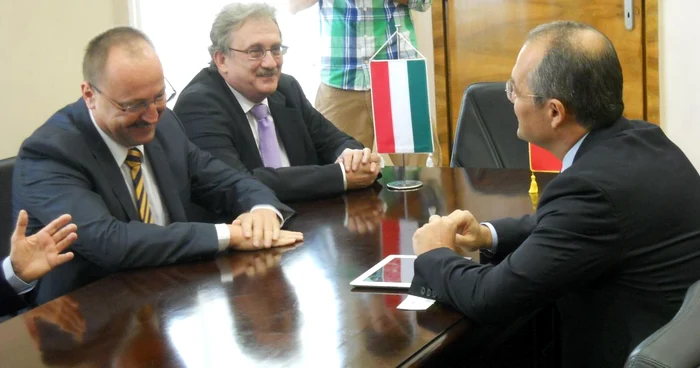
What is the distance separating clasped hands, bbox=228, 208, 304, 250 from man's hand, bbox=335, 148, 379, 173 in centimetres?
60

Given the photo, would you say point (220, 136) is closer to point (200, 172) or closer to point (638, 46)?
point (200, 172)

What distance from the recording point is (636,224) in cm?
170

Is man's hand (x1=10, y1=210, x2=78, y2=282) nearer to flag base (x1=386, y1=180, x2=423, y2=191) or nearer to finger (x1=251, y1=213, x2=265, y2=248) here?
finger (x1=251, y1=213, x2=265, y2=248)

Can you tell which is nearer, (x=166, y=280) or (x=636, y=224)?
(x=636, y=224)

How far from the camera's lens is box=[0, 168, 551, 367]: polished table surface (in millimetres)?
1503

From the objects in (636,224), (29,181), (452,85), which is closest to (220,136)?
(29,181)

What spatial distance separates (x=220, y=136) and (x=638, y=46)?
2.39m

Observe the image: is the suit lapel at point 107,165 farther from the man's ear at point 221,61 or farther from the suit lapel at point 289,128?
the suit lapel at point 289,128

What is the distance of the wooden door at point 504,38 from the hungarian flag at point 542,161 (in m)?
1.74

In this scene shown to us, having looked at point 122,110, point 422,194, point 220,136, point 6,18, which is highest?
point 6,18

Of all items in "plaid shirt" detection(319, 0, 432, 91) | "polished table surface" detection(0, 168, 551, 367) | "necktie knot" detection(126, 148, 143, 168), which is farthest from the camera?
"plaid shirt" detection(319, 0, 432, 91)

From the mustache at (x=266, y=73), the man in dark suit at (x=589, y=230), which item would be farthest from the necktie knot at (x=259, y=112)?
the man in dark suit at (x=589, y=230)

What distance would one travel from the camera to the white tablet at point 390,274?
184 centimetres

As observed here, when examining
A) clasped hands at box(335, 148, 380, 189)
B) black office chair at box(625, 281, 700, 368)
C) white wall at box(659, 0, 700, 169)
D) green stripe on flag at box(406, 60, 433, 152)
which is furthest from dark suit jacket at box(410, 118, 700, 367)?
white wall at box(659, 0, 700, 169)
